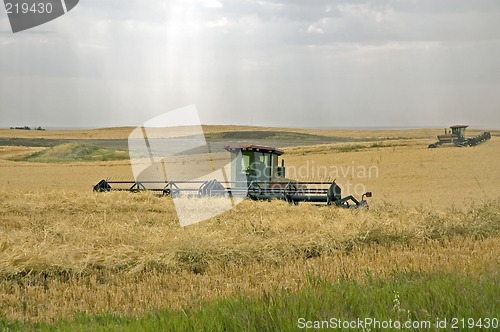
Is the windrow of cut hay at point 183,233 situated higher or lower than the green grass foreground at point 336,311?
lower

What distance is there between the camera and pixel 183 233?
10133mm

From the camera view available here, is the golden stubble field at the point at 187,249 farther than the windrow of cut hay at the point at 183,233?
No

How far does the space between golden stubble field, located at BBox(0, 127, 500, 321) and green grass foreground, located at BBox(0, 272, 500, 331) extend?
1.87 feet

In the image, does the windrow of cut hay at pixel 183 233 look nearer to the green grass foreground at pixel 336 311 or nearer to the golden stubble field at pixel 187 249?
the golden stubble field at pixel 187 249

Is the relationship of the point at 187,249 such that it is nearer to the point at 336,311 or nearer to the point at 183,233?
the point at 183,233

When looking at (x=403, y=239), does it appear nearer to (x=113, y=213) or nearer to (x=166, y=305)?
(x=166, y=305)

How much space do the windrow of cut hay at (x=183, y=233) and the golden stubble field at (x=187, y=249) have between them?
0.07 feet

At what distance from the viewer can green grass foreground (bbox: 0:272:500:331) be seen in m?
4.44

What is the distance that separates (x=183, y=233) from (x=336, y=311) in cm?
571

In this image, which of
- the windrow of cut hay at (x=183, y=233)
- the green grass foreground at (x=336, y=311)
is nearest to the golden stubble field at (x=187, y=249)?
the windrow of cut hay at (x=183, y=233)

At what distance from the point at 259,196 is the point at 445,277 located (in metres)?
10.7

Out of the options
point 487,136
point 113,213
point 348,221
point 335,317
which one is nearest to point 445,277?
point 335,317

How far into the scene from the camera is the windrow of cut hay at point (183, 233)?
323 inches

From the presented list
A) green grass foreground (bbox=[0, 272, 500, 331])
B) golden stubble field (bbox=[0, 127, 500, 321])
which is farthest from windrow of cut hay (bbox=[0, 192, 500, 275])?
green grass foreground (bbox=[0, 272, 500, 331])
